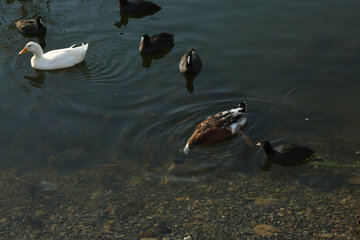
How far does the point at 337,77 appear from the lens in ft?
40.4

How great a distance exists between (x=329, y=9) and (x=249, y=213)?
851cm

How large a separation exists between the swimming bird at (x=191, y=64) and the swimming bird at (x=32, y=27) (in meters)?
4.64

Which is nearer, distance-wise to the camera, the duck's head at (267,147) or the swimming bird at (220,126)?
the duck's head at (267,147)

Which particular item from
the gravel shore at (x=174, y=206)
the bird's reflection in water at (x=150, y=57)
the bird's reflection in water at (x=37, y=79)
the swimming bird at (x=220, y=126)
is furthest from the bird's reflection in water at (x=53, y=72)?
the swimming bird at (x=220, y=126)

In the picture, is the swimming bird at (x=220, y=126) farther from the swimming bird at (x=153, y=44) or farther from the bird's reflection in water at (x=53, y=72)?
the bird's reflection in water at (x=53, y=72)

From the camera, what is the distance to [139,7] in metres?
15.7

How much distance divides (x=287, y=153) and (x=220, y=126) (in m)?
1.60

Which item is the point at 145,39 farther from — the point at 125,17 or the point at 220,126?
the point at 220,126

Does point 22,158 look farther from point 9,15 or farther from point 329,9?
point 329,9

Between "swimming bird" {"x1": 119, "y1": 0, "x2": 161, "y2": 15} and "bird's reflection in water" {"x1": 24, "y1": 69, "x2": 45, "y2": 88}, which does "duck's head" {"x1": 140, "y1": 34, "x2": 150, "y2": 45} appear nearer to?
"swimming bird" {"x1": 119, "y1": 0, "x2": 161, "y2": 15}

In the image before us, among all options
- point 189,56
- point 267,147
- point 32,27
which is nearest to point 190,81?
point 189,56

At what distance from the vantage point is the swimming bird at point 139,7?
15688 mm

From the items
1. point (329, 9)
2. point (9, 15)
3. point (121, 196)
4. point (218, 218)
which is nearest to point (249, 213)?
point (218, 218)

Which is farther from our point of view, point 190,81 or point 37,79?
point 37,79
